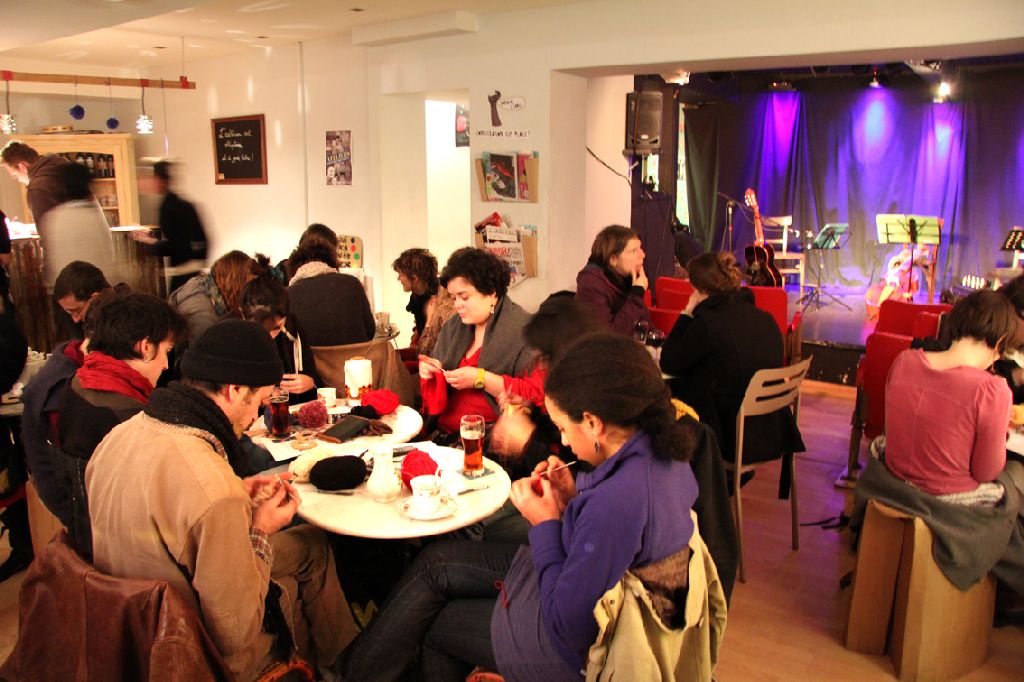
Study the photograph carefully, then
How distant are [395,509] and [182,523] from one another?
2.31ft

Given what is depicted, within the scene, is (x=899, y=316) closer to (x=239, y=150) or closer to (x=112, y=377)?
(x=112, y=377)

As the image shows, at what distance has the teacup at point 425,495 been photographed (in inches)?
88.1

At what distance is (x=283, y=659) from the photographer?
2.08 meters

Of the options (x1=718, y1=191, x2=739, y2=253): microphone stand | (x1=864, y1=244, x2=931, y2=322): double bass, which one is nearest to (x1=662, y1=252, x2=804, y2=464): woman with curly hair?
(x1=864, y1=244, x2=931, y2=322): double bass

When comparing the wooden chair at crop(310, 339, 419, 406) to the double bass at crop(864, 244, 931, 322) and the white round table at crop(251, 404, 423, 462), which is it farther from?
the double bass at crop(864, 244, 931, 322)

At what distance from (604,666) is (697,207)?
37.6 ft

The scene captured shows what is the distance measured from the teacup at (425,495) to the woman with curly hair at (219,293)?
210cm

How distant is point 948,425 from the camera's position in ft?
9.10

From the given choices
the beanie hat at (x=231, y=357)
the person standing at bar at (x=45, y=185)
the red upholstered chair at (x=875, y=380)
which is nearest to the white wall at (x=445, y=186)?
the person standing at bar at (x=45, y=185)

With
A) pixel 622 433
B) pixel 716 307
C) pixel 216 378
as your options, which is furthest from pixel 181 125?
pixel 622 433

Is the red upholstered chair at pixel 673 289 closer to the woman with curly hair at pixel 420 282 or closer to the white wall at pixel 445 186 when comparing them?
the white wall at pixel 445 186

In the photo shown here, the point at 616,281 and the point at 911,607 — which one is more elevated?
the point at 616,281

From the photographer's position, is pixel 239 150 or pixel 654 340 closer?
pixel 654 340

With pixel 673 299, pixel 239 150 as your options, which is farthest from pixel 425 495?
pixel 239 150
